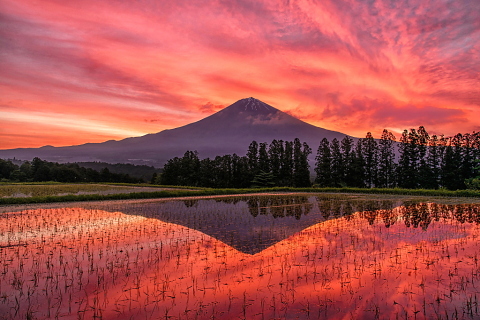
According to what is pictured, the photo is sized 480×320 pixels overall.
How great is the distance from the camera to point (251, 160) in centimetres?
5100

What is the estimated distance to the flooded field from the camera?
17.5 ft

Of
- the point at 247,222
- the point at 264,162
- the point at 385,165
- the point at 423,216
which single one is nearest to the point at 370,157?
the point at 385,165

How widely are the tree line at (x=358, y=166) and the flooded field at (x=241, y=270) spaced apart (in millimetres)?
32745

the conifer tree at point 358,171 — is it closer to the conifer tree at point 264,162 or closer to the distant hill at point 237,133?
the conifer tree at point 264,162

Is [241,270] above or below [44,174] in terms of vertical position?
below

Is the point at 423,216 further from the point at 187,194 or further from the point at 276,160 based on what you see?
the point at 276,160

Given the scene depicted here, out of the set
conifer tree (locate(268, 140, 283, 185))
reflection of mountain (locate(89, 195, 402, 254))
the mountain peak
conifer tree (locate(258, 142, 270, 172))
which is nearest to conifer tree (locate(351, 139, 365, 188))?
conifer tree (locate(268, 140, 283, 185))

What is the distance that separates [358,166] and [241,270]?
4164cm

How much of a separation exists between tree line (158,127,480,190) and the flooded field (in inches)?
1289

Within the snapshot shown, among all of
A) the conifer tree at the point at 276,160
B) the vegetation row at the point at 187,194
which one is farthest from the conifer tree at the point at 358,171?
the vegetation row at the point at 187,194

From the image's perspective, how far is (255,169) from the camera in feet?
164

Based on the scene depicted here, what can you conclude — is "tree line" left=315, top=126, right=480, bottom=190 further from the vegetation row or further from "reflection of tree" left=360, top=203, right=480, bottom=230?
"reflection of tree" left=360, top=203, right=480, bottom=230

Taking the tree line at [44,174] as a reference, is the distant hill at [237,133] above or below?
above

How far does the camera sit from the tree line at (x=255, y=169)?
47906 mm
